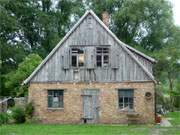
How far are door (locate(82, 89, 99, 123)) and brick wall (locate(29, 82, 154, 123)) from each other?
247 millimetres

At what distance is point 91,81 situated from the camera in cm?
3628

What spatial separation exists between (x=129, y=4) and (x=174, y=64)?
27.0 feet

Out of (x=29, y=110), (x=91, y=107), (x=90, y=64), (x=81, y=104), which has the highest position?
(x=90, y=64)

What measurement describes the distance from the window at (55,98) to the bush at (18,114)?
190 cm

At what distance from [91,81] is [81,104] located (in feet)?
5.54

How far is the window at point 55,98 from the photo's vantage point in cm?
3653

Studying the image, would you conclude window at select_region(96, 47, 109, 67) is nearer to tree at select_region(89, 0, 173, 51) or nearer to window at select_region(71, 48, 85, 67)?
window at select_region(71, 48, 85, 67)

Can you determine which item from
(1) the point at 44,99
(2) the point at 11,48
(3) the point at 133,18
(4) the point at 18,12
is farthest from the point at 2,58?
(1) the point at 44,99

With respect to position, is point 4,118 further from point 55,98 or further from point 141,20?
point 141,20

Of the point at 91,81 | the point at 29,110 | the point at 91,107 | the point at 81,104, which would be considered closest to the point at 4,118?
the point at 29,110

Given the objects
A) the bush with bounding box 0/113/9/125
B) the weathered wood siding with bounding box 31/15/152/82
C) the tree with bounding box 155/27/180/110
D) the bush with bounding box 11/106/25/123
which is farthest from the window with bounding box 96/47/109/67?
the tree with bounding box 155/27/180/110

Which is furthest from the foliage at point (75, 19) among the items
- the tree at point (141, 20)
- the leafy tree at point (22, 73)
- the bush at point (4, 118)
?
the bush at point (4, 118)

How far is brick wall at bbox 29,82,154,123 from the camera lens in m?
35.8

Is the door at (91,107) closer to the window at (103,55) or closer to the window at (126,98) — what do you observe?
the window at (126,98)
